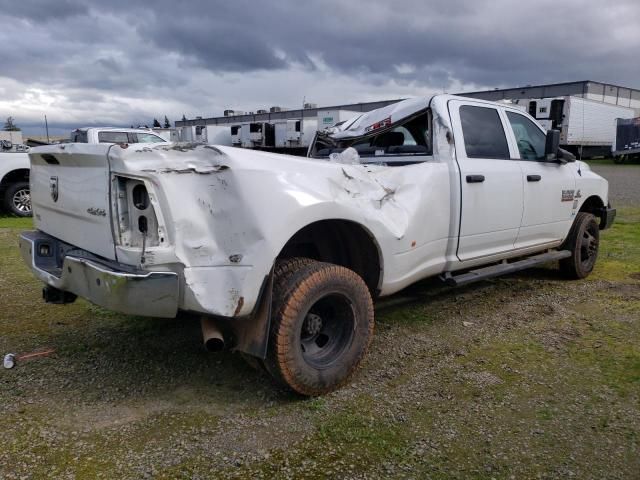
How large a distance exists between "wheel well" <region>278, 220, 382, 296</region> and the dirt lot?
665 millimetres

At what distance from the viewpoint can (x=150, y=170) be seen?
2.64 m

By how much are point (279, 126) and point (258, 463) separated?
31.6m

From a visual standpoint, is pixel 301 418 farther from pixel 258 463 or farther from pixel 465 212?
pixel 465 212

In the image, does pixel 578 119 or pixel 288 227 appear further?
pixel 578 119

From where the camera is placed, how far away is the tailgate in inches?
114

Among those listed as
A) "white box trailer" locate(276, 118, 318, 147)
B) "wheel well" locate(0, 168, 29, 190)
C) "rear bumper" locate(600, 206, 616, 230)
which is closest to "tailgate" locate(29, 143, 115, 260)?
"rear bumper" locate(600, 206, 616, 230)

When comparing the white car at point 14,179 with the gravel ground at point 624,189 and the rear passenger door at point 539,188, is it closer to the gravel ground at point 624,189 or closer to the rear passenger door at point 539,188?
the rear passenger door at point 539,188

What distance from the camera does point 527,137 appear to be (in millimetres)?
5152

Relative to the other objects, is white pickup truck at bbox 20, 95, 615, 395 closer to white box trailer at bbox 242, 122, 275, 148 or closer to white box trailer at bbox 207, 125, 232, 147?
white box trailer at bbox 242, 122, 275, 148

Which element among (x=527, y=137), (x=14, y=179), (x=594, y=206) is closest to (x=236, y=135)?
(x=14, y=179)

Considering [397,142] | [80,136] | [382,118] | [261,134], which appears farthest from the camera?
[261,134]

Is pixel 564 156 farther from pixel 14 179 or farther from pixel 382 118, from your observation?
pixel 14 179

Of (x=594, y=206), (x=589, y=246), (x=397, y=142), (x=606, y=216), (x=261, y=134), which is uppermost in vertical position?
(x=261, y=134)

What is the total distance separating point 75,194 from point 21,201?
902 cm
